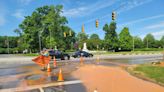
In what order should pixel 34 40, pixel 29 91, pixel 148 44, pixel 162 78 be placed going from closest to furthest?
pixel 29 91 < pixel 162 78 < pixel 34 40 < pixel 148 44

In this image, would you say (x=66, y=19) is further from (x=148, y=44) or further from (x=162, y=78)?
(x=148, y=44)

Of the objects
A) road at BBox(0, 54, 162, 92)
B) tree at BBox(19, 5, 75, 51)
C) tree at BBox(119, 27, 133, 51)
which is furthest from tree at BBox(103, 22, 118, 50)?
road at BBox(0, 54, 162, 92)

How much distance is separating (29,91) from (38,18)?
67.5 m

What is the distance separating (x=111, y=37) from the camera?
278 ft

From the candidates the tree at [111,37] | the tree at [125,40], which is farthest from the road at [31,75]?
the tree at [125,40]

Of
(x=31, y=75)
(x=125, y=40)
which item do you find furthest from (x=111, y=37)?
(x=31, y=75)

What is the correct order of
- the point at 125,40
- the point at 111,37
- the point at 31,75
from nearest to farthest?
the point at 31,75, the point at 111,37, the point at 125,40

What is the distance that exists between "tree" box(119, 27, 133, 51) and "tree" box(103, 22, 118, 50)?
19.6ft

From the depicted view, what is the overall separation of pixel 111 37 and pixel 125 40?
8.58 meters

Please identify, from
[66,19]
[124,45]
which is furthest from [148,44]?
[66,19]

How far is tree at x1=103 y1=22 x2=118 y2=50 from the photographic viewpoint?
84.1 meters

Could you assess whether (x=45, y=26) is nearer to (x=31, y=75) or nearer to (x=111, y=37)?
(x=111, y=37)

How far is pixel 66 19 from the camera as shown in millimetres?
76250

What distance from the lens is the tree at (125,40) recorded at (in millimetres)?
89875
